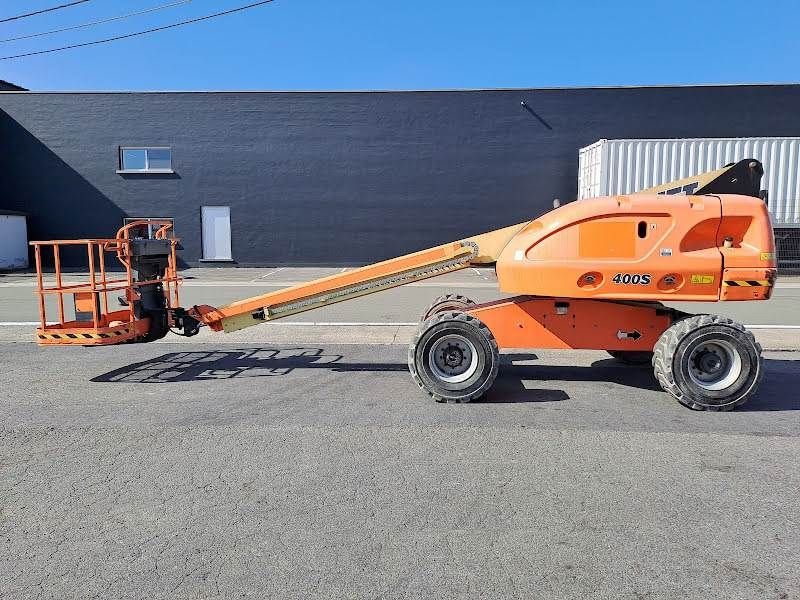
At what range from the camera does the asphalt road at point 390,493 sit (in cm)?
287

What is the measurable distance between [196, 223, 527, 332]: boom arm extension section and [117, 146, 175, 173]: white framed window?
68.5ft

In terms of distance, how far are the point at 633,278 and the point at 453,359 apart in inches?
77.0

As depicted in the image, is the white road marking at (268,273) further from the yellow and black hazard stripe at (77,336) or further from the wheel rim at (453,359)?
the wheel rim at (453,359)

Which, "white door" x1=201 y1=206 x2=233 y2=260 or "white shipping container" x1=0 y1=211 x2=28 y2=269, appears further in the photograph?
"white door" x1=201 y1=206 x2=233 y2=260

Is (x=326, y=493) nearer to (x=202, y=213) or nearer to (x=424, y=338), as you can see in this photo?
(x=424, y=338)

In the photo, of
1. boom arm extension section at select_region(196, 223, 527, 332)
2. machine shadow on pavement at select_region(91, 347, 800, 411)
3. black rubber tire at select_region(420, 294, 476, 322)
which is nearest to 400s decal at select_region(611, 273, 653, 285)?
boom arm extension section at select_region(196, 223, 527, 332)

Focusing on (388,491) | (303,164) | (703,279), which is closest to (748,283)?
(703,279)

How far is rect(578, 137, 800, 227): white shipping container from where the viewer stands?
19656 mm

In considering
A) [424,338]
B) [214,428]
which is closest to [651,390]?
[424,338]

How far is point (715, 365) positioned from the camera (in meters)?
5.61

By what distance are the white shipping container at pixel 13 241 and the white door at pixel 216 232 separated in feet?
24.5

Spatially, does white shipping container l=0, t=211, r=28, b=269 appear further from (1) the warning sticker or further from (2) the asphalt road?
(1) the warning sticker

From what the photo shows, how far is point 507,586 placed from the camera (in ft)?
9.18

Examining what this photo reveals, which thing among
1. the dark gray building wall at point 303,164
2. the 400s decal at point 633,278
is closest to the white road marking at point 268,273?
the dark gray building wall at point 303,164
